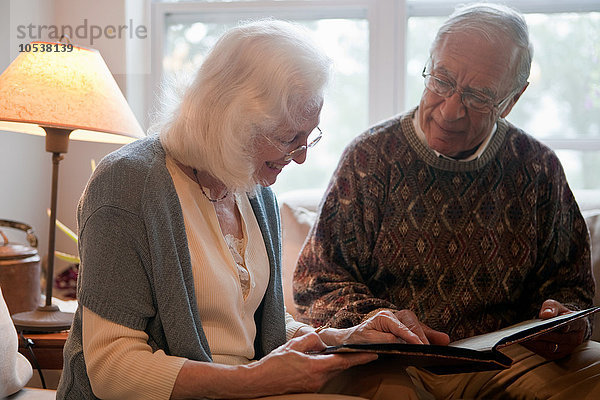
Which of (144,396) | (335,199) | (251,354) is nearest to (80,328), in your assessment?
(144,396)

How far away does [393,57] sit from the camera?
2.92 meters

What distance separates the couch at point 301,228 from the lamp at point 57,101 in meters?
0.60

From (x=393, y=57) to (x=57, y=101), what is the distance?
1615mm

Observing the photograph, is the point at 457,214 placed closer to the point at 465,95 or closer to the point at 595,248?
the point at 465,95

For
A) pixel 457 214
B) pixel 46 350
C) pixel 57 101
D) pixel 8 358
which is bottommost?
pixel 46 350

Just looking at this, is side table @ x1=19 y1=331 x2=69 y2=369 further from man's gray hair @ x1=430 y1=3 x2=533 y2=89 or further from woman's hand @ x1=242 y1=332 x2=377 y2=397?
man's gray hair @ x1=430 y1=3 x2=533 y2=89

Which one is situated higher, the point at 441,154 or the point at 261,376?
the point at 441,154

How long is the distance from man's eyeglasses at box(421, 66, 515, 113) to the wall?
152 centimetres

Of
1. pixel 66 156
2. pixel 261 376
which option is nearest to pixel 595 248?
pixel 261 376

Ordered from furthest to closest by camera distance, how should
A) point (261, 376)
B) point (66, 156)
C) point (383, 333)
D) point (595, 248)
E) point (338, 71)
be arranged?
1. point (338, 71)
2. point (66, 156)
3. point (595, 248)
4. point (383, 333)
5. point (261, 376)

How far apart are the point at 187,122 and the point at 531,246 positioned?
1019mm

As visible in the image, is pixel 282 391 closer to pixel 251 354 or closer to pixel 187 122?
pixel 251 354

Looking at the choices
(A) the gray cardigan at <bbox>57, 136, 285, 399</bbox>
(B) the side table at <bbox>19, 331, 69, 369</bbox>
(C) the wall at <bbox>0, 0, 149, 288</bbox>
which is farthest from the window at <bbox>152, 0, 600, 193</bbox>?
(A) the gray cardigan at <bbox>57, 136, 285, 399</bbox>

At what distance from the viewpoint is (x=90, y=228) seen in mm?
1163
